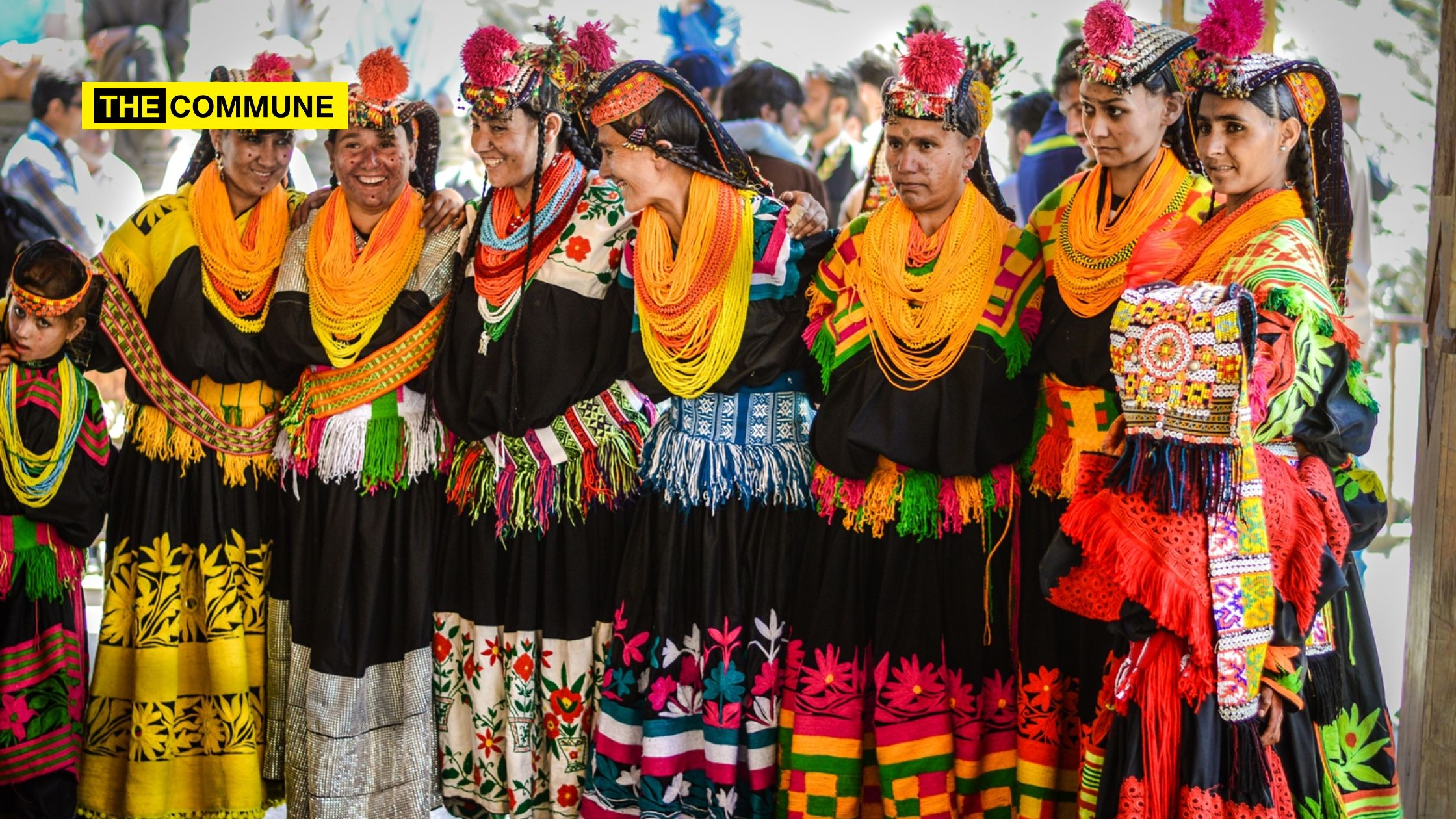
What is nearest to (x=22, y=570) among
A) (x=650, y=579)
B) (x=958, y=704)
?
(x=650, y=579)

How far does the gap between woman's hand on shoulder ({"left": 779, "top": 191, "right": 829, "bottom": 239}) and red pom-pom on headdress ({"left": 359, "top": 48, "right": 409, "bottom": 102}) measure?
1.14 m

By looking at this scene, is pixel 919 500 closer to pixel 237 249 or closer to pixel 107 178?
pixel 237 249

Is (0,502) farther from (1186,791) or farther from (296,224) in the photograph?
(1186,791)

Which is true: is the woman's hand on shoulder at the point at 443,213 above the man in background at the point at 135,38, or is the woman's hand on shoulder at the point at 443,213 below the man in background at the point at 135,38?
below

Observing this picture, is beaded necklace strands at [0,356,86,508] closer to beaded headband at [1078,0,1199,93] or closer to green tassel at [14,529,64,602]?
green tassel at [14,529,64,602]

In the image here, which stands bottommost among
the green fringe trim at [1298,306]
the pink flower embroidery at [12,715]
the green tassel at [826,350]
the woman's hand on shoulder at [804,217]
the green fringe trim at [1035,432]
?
the pink flower embroidery at [12,715]

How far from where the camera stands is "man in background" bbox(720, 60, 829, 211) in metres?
5.64

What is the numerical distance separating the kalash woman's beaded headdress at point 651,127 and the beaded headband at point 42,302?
1566mm

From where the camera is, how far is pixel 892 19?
575 cm

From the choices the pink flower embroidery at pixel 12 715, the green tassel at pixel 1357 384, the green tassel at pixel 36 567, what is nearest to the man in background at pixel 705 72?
the green tassel at pixel 36 567

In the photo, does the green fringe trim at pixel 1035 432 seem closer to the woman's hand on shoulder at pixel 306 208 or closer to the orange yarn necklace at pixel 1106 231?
the orange yarn necklace at pixel 1106 231

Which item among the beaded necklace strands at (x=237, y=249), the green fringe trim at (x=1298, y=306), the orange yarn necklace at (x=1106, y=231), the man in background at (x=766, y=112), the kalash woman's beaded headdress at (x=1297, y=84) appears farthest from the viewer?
the man in background at (x=766, y=112)

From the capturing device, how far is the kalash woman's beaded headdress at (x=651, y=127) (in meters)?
3.22

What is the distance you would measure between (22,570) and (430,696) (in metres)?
1.17
